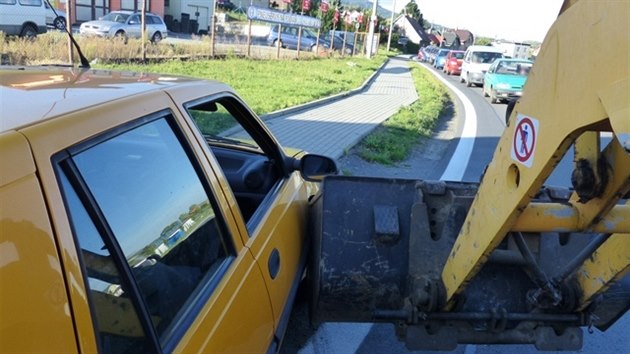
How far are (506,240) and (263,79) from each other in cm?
1505

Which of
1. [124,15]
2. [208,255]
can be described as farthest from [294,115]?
[124,15]

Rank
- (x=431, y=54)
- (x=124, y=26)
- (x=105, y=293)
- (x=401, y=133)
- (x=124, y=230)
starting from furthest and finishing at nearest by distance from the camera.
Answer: (x=431, y=54) → (x=124, y=26) → (x=401, y=133) → (x=124, y=230) → (x=105, y=293)

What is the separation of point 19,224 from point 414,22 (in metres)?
105

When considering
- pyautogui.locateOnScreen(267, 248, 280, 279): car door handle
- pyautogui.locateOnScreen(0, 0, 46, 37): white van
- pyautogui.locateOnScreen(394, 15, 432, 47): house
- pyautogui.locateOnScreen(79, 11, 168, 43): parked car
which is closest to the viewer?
pyautogui.locateOnScreen(267, 248, 280, 279): car door handle

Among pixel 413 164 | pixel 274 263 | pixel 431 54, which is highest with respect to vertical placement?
pixel 274 263

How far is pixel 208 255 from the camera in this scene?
6.59ft

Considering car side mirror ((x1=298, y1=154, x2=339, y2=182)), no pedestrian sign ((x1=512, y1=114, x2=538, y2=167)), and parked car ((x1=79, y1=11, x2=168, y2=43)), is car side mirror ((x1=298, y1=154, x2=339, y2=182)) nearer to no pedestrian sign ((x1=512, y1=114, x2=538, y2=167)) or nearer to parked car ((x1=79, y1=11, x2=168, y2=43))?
no pedestrian sign ((x1=512, y1=114, x2=538, y2=167))

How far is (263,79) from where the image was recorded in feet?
57.2

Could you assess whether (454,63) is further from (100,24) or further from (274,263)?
(274,263)

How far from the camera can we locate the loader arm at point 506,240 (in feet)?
6.40

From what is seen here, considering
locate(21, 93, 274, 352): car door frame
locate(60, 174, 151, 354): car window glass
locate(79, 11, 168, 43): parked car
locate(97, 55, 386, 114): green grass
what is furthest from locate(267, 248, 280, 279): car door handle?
locate(79, 11, 168, 43): parked car

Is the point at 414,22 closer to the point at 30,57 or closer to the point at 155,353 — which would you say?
the point at 30,57

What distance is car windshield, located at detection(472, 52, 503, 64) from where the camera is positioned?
1092 inches

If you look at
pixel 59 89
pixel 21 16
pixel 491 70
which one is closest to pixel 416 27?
pixel 491 70
